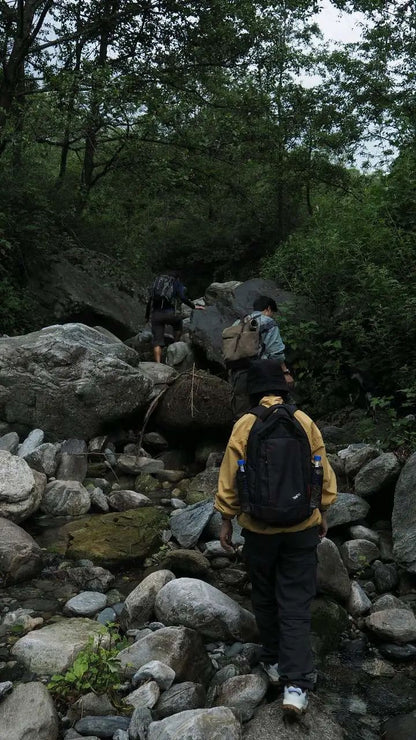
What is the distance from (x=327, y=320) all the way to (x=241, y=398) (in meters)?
3.50

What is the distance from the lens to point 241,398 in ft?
20.3

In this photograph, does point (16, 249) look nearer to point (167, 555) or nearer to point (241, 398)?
point (241, 398)

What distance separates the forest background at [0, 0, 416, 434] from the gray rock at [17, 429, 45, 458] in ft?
12.9

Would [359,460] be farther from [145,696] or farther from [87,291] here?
[87,291]

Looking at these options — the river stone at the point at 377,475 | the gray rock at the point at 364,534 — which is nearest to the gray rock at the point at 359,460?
the river stone at the point at 377,475

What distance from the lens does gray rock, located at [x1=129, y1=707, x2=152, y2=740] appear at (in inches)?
117

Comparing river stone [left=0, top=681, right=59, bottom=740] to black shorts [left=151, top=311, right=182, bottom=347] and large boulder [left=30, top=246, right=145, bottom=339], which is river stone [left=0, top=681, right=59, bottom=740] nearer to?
black shorts [left=151, top=311, right=182, bottom=347]

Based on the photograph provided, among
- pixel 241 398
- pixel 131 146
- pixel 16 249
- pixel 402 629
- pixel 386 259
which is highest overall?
pixel 131 146

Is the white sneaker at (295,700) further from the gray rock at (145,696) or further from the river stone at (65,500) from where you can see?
the river stone at (65,500)

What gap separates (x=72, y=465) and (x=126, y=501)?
3.80 ft

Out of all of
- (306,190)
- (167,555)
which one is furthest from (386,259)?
(306,190)

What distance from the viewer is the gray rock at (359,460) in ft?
20.6

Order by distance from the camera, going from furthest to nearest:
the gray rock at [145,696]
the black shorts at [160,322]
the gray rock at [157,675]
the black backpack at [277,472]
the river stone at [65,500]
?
the black shorts at [160,322]
the river stone at [65,500]
the gray rock at [157,675]
the gray rock at [145,696]
the black backpack at [277,472]

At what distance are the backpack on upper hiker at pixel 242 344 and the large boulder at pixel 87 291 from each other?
24.2 feet
